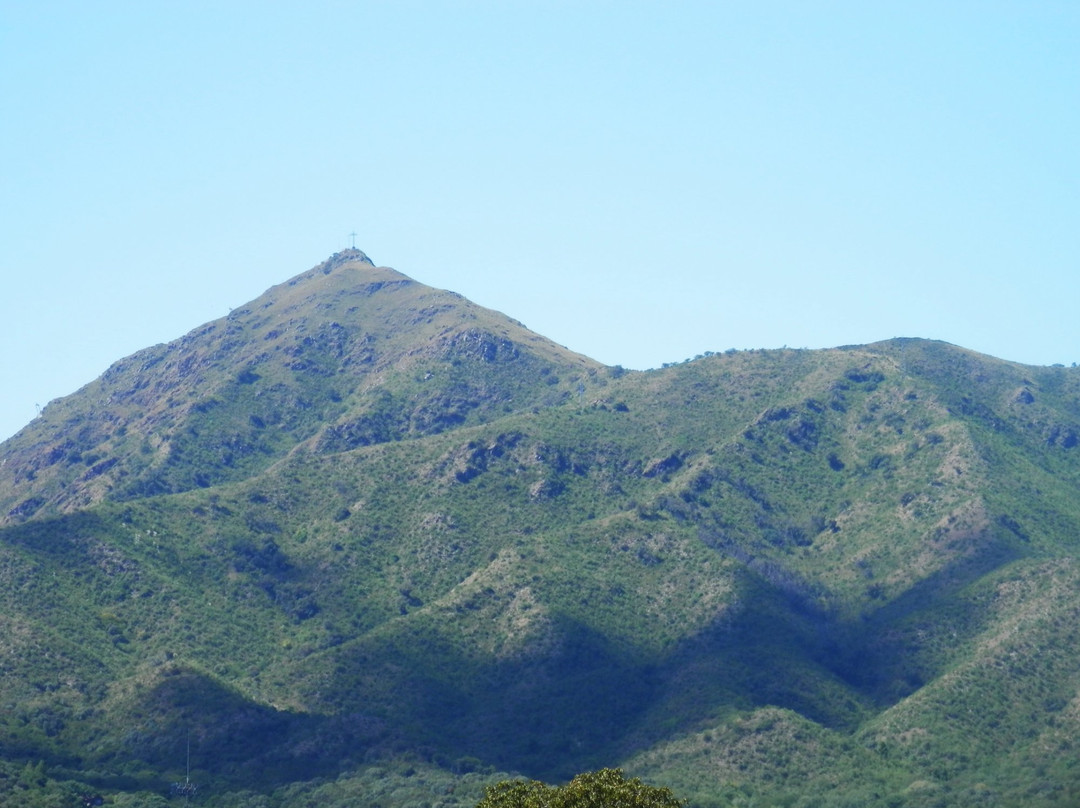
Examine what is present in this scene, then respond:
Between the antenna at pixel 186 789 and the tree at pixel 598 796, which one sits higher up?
the tree at pixel 598 796

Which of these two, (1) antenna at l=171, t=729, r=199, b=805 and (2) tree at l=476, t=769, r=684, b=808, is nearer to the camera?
(2) tree at l=476, t=769, r=684, b=808

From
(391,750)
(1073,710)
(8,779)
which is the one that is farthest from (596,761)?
(8,779)

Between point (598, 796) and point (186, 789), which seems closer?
point (598, 796)

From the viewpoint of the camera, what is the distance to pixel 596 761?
19375 cm

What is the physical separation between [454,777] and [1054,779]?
69.0 m

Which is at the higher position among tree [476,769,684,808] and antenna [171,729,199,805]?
tree [476,769,684,808]

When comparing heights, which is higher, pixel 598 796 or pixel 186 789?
pixel 598 796

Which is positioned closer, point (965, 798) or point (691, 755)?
point (965, 798)

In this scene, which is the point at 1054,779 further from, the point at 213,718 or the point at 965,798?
the point at 213,718

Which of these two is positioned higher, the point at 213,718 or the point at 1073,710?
the point at 213,718

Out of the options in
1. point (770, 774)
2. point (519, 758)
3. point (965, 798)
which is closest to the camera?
point (965, 798)

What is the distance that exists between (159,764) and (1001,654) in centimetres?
10585

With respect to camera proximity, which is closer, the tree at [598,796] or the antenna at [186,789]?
the tree at [598,796]

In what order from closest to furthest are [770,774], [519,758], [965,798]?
[965,798]
[770,774]
[519,758]
